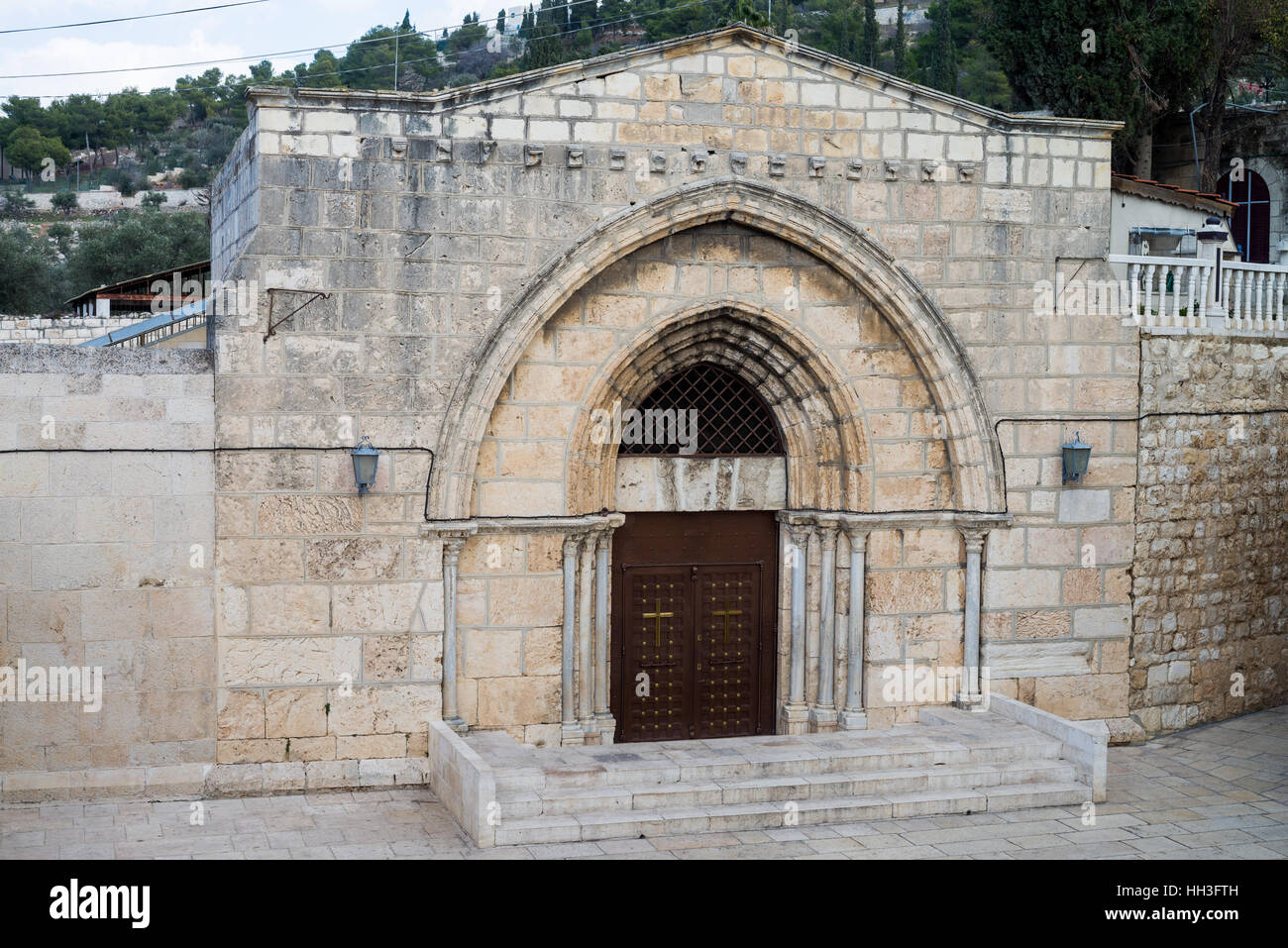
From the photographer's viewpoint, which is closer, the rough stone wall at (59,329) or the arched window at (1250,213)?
the rough stone wall at (59,329)

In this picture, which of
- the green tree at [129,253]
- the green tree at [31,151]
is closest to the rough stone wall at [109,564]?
the green tree at [129,253]

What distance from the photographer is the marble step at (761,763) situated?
29.3ft

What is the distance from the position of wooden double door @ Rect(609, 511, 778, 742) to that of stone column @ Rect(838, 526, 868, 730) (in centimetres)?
70

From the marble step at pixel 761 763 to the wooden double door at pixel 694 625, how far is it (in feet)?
4.49

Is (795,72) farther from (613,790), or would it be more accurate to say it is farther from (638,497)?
(613,790)

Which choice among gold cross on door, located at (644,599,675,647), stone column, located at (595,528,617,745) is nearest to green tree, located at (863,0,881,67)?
gold cross on door, located at (644,599,675,647)

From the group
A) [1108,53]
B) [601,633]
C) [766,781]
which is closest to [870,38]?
[1108,53]

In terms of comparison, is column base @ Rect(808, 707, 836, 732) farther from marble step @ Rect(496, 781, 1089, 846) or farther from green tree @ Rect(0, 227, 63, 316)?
green tree @ Rect(0, 227, 63, 316)

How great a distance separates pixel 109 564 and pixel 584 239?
13.5 ft

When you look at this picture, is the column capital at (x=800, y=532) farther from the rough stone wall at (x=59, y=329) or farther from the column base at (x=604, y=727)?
the rough stone wall at (x=59, y=329)

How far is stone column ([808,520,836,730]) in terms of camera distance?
10883mm

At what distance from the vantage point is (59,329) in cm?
2148

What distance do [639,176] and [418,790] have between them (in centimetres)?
488
